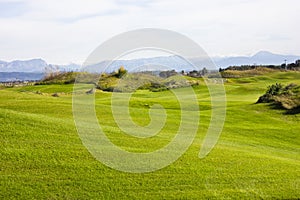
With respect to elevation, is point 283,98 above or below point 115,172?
above

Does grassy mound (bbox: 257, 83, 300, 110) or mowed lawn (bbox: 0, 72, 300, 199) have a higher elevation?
grassy mound (bbox: 257, 83, 300, 110)

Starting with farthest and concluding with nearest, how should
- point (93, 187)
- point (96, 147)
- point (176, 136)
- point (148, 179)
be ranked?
point (176, 136) → point (96, 147) → point (148, 179) → point (93, 187)

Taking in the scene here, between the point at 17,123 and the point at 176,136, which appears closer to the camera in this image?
the point at 17,123

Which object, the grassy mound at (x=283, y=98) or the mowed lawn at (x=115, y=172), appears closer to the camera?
the mowed lawn at (x=115, y=172)

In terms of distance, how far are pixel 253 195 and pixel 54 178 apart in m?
7.41

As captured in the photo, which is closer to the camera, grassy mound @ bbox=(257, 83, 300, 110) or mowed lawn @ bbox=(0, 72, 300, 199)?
mowed lawn @ bbox=(0, 72, 300, 199)

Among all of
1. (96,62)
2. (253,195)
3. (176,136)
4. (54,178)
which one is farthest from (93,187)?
(176,136)

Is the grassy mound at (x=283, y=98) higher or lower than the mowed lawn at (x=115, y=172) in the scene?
higher

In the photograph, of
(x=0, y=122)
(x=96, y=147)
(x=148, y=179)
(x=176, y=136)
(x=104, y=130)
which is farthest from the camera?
(x=176, y=136)

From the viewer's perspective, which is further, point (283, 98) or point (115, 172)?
point (283, 98)

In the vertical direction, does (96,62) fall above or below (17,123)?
above

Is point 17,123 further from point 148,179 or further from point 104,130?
point 148,179

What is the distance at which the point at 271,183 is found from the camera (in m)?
15.7

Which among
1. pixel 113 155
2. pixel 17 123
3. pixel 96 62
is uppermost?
pixel 96 62
